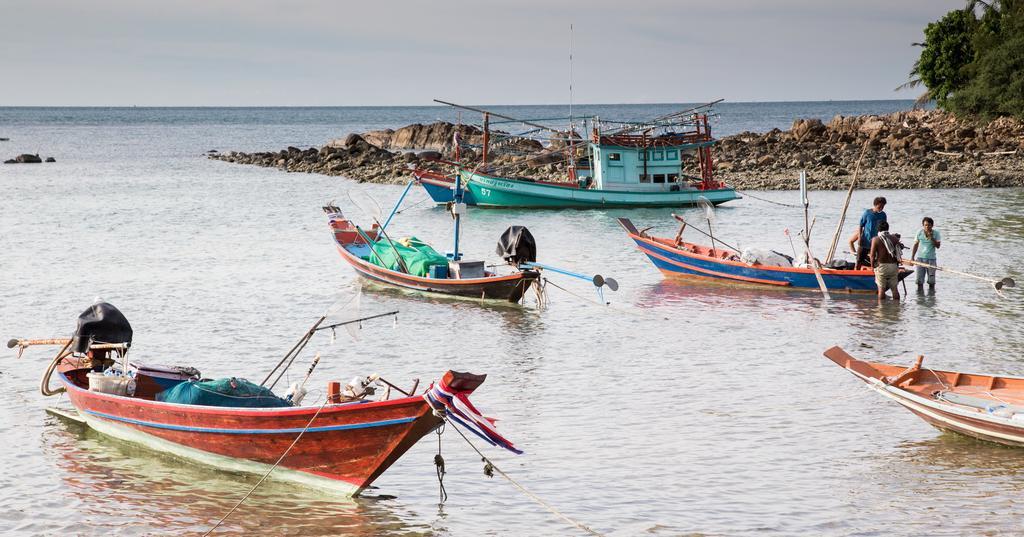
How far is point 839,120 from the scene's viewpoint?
233 feet

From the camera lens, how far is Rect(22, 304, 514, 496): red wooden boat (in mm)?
9719

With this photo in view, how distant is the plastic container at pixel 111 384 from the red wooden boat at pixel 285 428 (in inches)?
0.6

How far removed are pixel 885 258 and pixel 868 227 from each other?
2.14ft

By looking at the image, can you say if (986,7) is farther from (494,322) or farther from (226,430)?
(226,430)

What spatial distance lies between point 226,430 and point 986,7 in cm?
6359

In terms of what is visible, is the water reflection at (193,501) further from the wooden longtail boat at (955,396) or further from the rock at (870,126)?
the rock at (870,126)

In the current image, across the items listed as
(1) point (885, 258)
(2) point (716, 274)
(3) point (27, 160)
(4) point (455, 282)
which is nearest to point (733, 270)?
(2) point (716, 274)

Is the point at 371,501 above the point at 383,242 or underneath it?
underneath

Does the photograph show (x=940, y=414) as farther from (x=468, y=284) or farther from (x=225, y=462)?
(x=468, y=284)

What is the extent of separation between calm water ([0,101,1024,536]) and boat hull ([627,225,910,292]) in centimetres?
35

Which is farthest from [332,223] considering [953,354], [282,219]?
[953,354]

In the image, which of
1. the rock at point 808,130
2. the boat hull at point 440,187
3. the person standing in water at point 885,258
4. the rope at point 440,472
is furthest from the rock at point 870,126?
the rope at point 440,472

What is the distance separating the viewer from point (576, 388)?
1446 centimetres

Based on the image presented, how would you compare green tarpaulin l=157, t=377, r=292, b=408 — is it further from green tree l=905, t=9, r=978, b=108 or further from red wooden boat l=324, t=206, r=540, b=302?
green tree l=905, t=9, r=978, b=108
